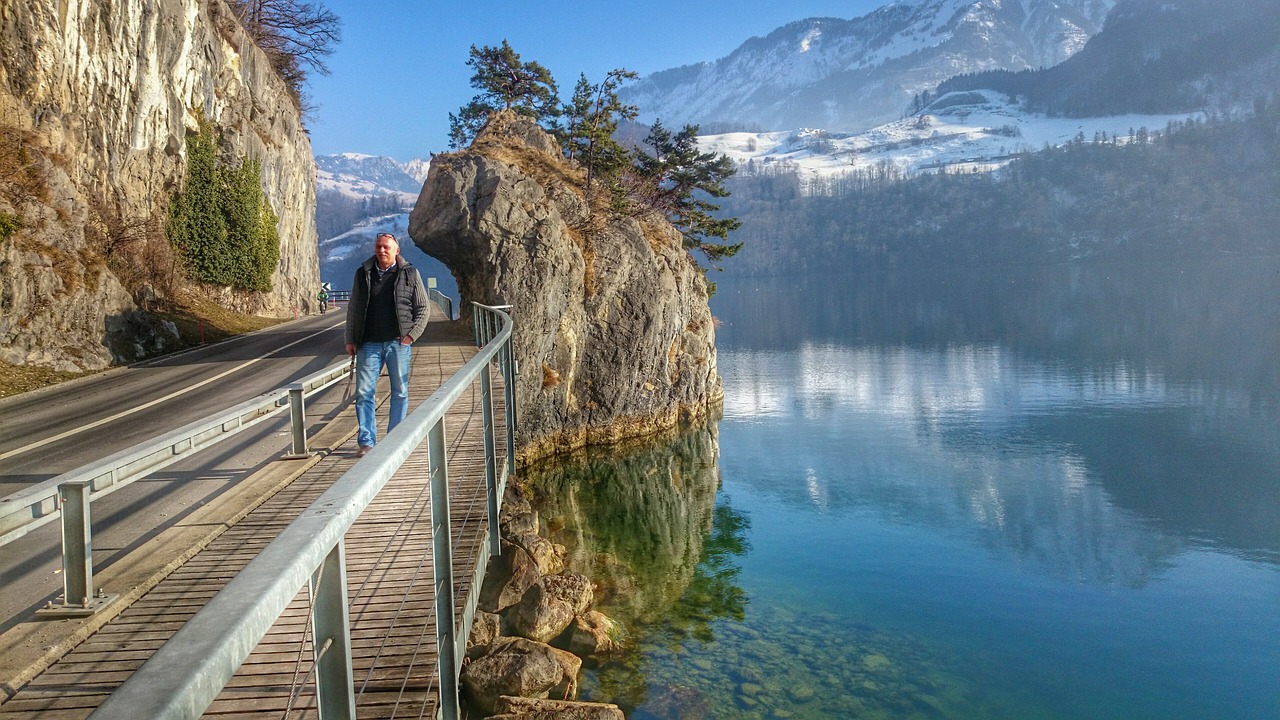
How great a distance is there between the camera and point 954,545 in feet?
66.7

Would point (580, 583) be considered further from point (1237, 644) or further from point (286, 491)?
point (1237, 644)

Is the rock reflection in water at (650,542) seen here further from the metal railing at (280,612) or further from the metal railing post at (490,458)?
the metal railing at (280,612)

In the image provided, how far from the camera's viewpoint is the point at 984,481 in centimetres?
2570

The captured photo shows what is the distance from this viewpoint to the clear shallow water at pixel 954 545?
509 inches

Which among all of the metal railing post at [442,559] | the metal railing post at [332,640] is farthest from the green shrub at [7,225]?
the metal railing post at [332,640]

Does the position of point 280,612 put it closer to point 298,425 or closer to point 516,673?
point 298,425

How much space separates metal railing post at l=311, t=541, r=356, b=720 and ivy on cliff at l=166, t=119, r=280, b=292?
3416 centimetres


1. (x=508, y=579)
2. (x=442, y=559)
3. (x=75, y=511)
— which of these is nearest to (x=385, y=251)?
(x=75, y=511)

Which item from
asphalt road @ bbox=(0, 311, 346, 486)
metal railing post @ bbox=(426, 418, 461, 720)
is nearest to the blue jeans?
asphalt road @ bbox=(0, 311, 346, 486)

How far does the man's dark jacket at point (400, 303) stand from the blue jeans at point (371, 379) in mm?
184

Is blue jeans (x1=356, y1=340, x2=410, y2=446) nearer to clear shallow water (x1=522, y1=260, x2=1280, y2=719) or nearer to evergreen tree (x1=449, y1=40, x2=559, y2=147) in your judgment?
clear shallow water (x1=522, y1=260, x2=1280, y2=719)

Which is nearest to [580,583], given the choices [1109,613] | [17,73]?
[1109,613]

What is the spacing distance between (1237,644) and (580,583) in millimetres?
11517

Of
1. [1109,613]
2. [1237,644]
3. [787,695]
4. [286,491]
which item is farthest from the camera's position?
[1109,613]
